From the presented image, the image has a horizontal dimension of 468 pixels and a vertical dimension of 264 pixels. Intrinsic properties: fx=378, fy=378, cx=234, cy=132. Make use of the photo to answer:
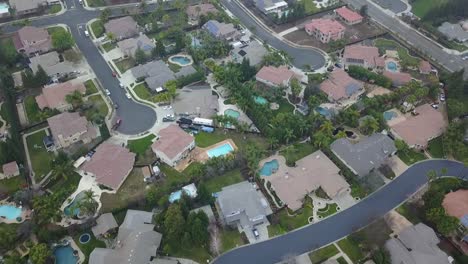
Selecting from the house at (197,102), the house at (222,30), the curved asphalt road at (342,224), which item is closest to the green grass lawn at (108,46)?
the house at (222,30)

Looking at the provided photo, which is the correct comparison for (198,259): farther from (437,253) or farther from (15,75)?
(15,75)

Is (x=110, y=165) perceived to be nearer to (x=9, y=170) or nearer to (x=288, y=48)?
(x=9, y=170)

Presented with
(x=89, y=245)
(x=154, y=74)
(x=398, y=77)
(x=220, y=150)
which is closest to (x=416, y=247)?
(x=220, y=150)

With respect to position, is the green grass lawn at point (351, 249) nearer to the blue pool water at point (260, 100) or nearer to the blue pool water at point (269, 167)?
the blue pool water at point (269, 167)

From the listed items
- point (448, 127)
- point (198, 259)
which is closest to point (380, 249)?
point (198, 259)

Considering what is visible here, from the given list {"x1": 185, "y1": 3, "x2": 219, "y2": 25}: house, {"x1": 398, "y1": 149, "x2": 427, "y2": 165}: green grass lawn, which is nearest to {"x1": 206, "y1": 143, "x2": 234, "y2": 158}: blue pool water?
{"x1": 398, "y1": 149, "x2": 427, "y2": 165}: green grass lawn
